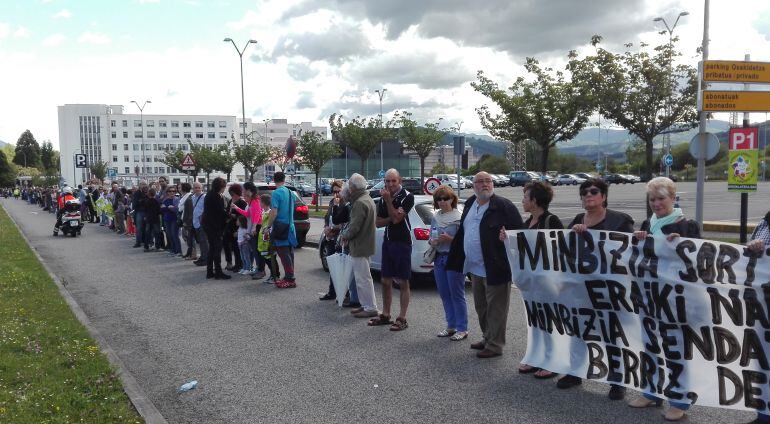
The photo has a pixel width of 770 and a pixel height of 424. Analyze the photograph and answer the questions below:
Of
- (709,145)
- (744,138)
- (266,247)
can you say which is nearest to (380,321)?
(266,247)

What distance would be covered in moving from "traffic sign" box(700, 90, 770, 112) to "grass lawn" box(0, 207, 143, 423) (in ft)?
42.7

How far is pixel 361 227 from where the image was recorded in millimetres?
7938

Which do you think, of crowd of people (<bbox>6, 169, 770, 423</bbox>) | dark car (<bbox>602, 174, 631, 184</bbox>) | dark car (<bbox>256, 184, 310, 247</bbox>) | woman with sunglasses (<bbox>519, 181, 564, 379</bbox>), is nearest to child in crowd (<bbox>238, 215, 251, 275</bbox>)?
crowd of people (<bbox>6, 169, 770, 423</bbox>)

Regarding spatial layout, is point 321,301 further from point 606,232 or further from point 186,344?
point 606,232

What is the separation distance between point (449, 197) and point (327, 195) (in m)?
55.2

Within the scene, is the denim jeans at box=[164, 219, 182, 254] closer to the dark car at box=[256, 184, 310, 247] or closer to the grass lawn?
the dark car at box=[256, 184, 310, 247]

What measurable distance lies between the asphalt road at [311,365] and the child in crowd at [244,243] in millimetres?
1511

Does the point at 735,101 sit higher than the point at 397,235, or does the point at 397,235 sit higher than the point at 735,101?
the point at 735,101

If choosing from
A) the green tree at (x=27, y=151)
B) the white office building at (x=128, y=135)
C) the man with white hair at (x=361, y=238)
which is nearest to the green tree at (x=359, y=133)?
the man with white hair at (x=361, y=238)

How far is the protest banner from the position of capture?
441 cm

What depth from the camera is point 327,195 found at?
204 ft

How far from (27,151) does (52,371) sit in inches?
7418

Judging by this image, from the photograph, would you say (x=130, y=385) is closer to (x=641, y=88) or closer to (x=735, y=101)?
(x=735, y=101)

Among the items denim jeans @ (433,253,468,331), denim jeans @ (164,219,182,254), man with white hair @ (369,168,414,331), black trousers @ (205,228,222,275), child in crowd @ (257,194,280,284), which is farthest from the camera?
denim jeans @ (164,219,182,254)
